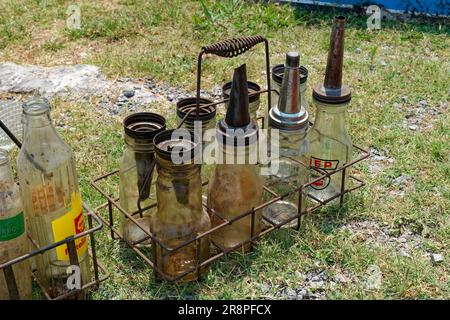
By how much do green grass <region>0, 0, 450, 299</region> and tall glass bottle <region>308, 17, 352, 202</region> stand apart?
92 millimetres

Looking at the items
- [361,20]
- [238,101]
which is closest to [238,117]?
[238,101]

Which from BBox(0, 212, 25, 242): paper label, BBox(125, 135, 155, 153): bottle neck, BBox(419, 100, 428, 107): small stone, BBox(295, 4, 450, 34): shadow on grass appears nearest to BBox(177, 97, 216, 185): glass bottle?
BBox(125, 135, 155, 153): bottle neck

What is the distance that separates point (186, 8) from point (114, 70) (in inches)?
33.4

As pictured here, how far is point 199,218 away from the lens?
1.48 m

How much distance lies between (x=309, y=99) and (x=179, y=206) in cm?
130

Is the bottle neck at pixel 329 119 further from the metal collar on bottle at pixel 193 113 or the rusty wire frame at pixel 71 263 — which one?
the rusty wire frame at pixel 71 263

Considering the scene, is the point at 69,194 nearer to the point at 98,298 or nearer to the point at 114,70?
the point at 98,298

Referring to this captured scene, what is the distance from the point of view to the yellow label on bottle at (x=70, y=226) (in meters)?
1.39

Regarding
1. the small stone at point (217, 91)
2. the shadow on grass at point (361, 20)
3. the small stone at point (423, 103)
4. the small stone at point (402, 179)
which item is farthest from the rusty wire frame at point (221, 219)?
the shadow on grass at point (361, 20)

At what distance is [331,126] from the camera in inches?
68.8

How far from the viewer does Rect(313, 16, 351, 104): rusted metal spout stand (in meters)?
1.64

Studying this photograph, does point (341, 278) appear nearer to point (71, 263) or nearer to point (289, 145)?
point (289, 145)

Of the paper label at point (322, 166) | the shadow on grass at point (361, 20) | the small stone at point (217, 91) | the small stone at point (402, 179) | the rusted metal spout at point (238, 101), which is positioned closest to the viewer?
the rusted metal spout at point (238, 101)

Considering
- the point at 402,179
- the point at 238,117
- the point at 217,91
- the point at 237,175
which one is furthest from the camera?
the point at 217,91
